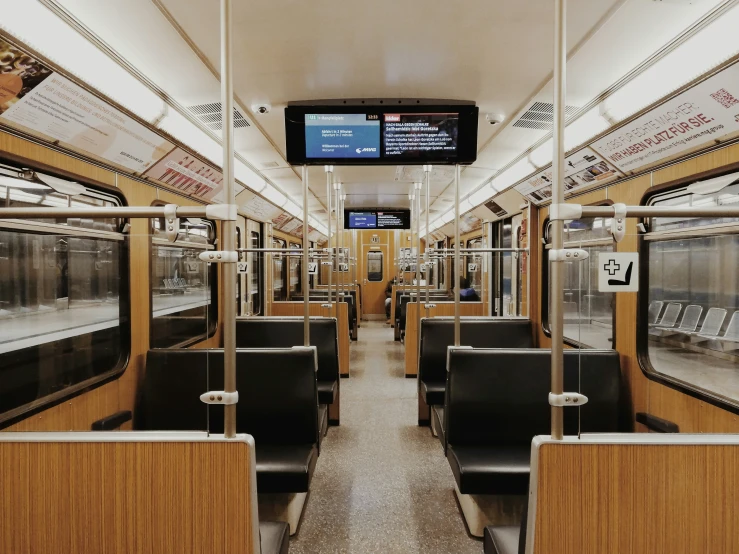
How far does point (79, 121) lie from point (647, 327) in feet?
11.3

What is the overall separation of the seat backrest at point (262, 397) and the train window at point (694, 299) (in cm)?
196

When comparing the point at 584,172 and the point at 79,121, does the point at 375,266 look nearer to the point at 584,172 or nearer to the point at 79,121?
the point at 584,172

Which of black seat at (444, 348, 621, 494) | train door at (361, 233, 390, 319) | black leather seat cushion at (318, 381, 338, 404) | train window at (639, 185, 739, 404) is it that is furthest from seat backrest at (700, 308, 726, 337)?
train door at (361, 233, 390, 319)

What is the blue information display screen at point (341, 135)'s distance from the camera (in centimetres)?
282

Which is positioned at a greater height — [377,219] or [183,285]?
[377,219]

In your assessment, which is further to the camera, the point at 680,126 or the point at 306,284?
the point at 306,284

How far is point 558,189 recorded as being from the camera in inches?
47.0

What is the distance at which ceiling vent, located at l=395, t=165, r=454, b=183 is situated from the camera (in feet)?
15.6

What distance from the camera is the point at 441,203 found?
24.9 feet

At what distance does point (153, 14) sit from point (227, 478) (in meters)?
1.86

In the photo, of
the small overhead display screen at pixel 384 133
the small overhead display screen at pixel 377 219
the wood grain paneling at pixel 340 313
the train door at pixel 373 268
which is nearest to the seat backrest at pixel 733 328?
the small overhead display screen at pixel 384 133

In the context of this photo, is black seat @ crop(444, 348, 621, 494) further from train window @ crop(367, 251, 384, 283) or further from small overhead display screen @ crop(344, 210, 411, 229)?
train window @ crop(367, 251, 384, 283)

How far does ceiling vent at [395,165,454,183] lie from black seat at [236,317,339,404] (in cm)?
205

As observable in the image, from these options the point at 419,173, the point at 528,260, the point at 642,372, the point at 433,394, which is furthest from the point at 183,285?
the point at 528,260
